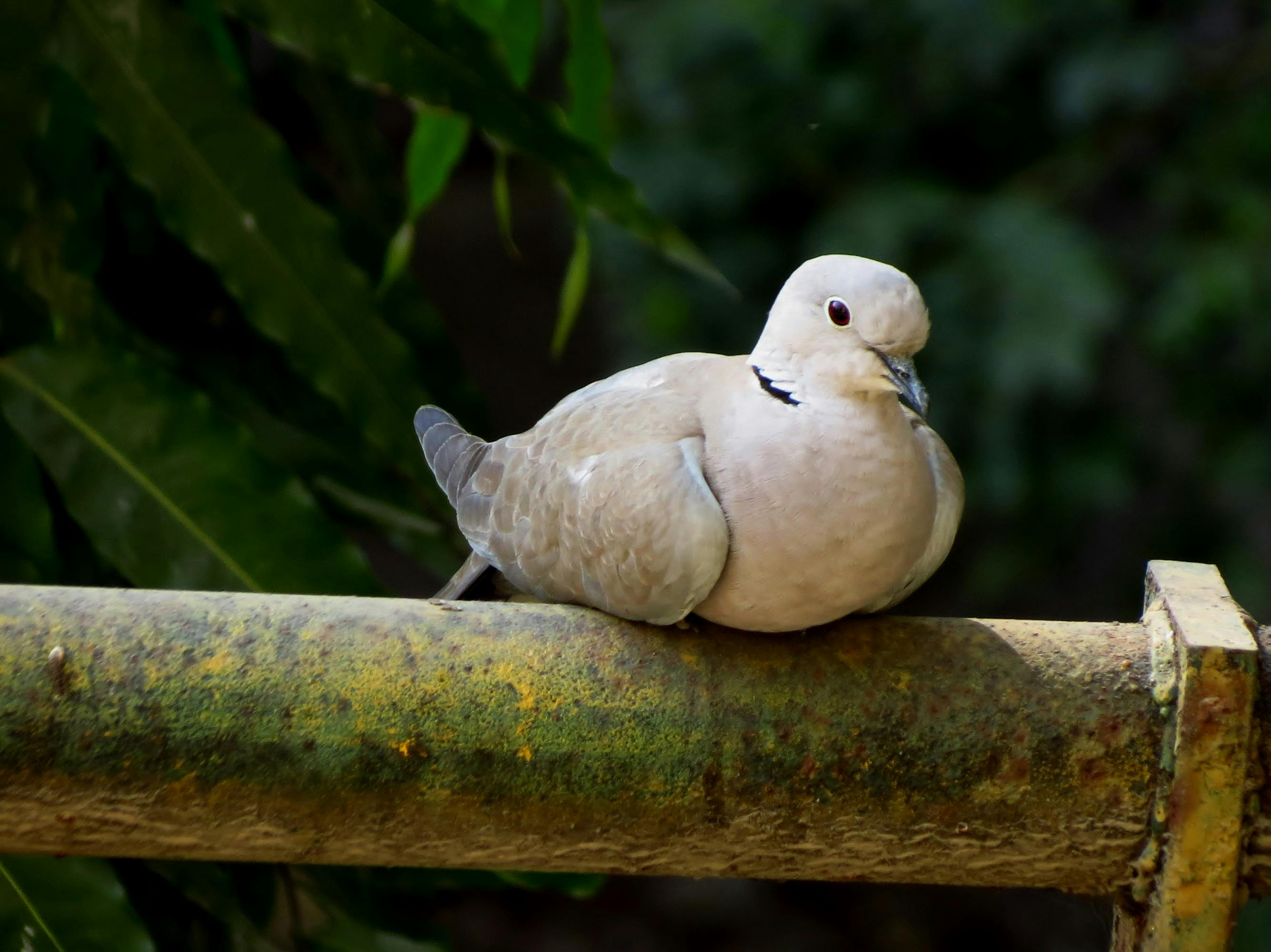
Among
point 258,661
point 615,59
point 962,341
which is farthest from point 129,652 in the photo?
point 615,59

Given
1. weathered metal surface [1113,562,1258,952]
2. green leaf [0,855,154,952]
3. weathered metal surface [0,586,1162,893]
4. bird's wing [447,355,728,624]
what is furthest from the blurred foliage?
weathered metal surface [1113,562,1258,952]

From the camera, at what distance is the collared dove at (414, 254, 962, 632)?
930 millimetres

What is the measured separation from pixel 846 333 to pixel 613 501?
21 centimetres

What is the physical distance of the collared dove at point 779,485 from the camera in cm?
93

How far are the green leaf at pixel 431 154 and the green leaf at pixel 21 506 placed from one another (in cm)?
41

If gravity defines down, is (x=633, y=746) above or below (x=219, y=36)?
below

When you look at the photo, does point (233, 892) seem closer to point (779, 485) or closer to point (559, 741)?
point (559, 741)

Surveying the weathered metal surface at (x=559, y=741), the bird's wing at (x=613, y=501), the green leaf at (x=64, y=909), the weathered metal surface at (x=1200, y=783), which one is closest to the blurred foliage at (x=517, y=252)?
the green leaf at (x=64, y=909)

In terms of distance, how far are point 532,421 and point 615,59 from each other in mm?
1325

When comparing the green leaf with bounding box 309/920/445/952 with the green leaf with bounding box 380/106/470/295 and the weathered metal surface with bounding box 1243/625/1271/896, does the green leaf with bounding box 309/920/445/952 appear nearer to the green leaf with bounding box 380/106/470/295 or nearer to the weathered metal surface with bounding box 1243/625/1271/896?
the green leaf with bounding box 380/106/470/295

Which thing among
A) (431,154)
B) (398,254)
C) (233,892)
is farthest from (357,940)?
(431,154)

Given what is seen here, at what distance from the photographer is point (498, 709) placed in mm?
859

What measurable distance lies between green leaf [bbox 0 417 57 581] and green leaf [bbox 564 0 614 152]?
57 centimetres

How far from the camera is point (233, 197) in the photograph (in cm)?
112
